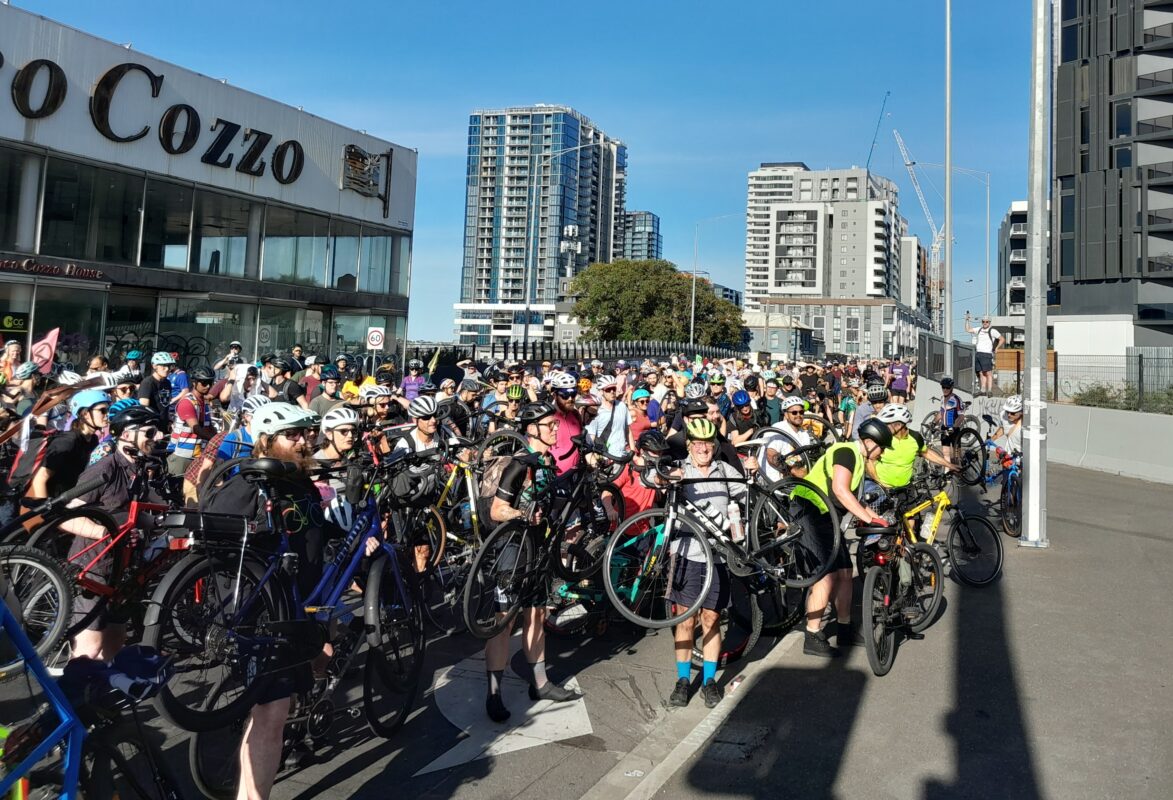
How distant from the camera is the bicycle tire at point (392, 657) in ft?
16.7

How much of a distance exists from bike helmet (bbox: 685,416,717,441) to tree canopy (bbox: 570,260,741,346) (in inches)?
3135

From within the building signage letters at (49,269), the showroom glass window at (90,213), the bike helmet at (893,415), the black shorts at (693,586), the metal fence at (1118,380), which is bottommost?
the black shorts at (693,586)

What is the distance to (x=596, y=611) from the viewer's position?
7.12 metres

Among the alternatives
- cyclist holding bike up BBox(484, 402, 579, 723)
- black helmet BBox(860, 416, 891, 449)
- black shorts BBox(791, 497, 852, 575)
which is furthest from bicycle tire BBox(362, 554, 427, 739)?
black helmet BBox(860, 416, 891, 449)

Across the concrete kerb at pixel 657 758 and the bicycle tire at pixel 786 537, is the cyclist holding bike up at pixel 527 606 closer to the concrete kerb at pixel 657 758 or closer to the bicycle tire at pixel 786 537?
the concrete kerb at pixel 657 758

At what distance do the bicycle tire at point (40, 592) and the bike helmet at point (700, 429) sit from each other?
3.86 m

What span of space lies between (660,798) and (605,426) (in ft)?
22.0

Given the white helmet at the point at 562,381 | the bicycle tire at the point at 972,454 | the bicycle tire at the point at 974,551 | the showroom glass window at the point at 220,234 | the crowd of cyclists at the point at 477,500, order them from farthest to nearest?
1. the showroom glass window at the point at 220,234
2. the bicycle tire at the point at 972,454
3. the white helmet at the point at 562,381
4. the bicycle tire at the point at 974,551
5. the crowd of cyclists at the point at 477,500

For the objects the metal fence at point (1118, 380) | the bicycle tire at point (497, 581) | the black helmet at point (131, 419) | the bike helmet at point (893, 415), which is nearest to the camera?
the bicycle tire at point (497, 581)

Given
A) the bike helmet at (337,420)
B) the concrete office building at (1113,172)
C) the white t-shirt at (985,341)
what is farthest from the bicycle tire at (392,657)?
the concrete office building at (1113,172)

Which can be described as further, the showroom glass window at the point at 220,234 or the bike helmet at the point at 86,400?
the showroom glass window at the point at 220,234

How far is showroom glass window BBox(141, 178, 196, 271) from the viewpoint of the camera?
2516cm

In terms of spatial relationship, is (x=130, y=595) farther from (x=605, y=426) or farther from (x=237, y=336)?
(x=237, y=336)

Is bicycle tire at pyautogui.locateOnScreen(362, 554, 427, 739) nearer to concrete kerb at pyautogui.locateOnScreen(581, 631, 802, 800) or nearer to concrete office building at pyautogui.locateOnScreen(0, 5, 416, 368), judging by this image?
concrete kerb at pyautogui.locateOnScreen(581, 631, 802, 800)
